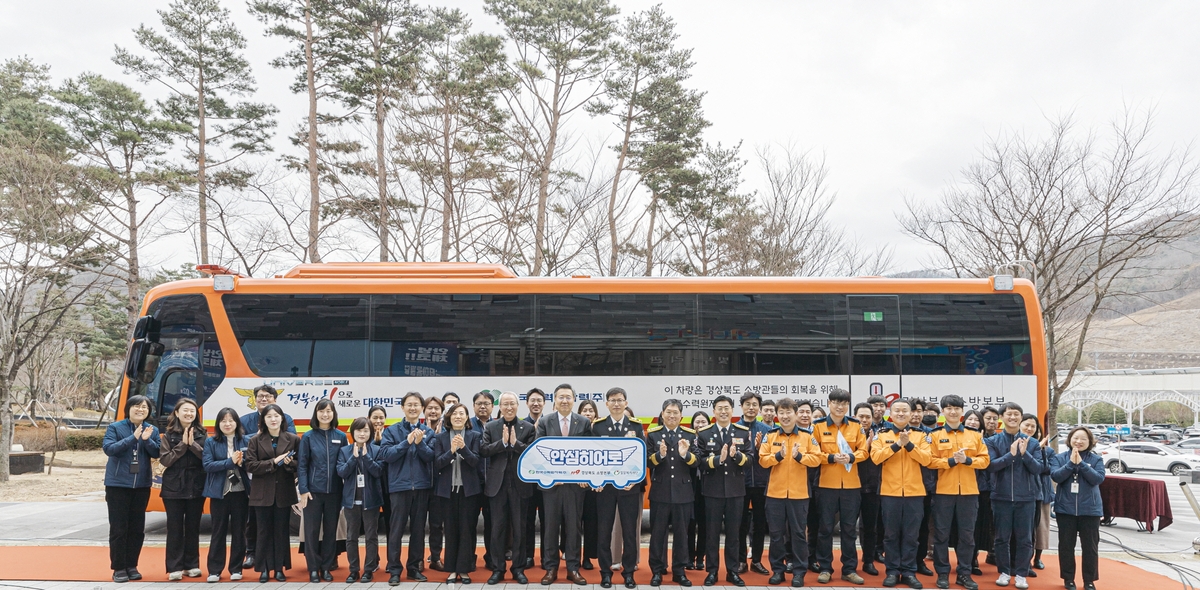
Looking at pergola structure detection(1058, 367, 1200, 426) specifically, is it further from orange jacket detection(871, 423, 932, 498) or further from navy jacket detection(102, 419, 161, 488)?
navy jacket detection(102, 419, 161, 488)

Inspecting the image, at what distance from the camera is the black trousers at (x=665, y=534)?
6.68 meters

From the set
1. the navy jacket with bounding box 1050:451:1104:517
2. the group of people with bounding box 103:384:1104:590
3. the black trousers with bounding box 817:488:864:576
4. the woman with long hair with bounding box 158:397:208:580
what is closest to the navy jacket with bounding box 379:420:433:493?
the group of people with bounding box 103:384:1104:590

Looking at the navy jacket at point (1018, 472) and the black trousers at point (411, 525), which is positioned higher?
the navy jacket at point (1018, 472)

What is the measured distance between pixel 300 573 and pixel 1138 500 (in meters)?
9.89

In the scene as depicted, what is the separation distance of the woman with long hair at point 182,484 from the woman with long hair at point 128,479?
6.0 inches

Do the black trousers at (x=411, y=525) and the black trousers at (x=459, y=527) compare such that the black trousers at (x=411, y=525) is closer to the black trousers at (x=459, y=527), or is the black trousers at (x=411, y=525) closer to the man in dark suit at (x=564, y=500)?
the black trousers at (x=459, y=527)

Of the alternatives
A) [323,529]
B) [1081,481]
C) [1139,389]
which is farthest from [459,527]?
[1139,389]

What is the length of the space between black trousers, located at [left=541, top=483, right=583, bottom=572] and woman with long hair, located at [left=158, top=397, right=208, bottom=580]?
9.80 feet

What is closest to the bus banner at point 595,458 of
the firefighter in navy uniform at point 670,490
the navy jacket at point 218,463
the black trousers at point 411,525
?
the firefighter in navy uniform at point 670,490

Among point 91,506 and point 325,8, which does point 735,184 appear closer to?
point 325,8

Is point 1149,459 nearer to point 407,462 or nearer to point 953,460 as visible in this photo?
point 953,460

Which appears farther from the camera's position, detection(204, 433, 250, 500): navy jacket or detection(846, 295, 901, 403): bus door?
detection(846, 295, 901, 403): bus door

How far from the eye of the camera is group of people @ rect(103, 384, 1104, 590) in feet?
21.6

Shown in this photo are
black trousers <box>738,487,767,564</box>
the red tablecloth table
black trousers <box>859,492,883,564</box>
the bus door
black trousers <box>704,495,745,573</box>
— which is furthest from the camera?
the red tablecloth table
